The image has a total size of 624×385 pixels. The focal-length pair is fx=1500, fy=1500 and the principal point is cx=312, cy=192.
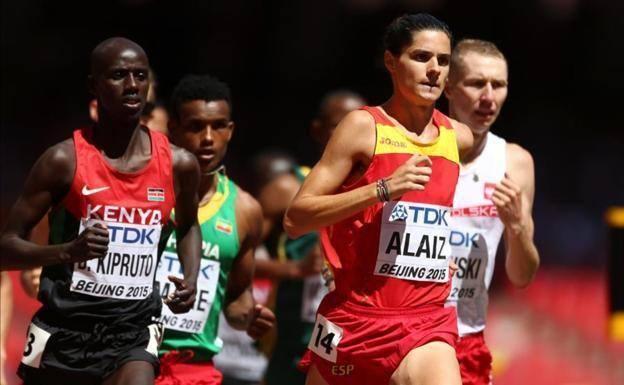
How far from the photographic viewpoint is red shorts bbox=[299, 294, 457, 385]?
22.8ft

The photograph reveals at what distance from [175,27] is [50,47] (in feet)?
5.28

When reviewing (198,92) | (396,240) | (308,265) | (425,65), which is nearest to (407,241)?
(396,240)

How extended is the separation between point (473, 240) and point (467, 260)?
0.11 metres

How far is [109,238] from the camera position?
22.2 ft

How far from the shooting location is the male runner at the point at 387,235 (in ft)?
22.8

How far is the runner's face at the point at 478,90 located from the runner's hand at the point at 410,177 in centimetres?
155

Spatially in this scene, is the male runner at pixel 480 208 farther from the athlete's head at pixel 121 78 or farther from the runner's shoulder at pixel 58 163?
the runner's shoulder at pixel 58 163

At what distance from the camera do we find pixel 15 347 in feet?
41.9

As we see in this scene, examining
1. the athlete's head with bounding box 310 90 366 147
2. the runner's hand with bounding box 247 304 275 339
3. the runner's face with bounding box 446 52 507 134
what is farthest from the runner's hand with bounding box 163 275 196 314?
the athlete's head with bounding box 310 90 366 147

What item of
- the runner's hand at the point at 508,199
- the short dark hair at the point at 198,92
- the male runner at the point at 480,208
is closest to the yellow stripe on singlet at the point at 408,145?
the runner's hand at the point at 508,199

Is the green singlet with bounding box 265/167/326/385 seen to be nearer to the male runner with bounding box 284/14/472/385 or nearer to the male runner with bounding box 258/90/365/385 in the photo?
the male runner with bounding box 258/90/365/385

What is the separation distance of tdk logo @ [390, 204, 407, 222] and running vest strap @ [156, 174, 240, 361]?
4.93 ft

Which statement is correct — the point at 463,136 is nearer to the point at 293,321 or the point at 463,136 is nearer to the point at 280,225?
the point at 293,321

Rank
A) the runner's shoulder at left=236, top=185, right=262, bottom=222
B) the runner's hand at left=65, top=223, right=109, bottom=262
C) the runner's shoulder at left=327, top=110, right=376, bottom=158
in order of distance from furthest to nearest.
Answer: the runner's shoulder at left=236, top=185, right=262, bottom=222, the runner's shoulder at left=327, top=110, right=376, bottom=158, the runner's hand at left=65, top=223, right=109, bottom=262
